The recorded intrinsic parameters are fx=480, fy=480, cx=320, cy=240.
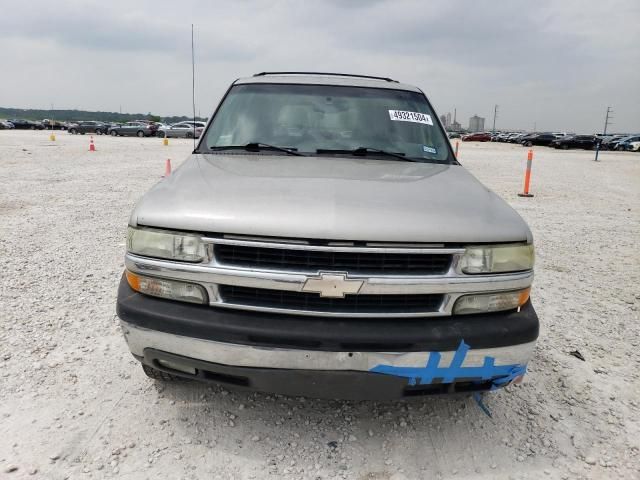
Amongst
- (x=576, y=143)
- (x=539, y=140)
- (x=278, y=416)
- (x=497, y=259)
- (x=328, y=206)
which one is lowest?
(x=278, y=416)

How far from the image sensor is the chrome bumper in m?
2.12

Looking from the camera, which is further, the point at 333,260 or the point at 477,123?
the point at 477,123

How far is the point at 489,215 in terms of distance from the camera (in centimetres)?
239

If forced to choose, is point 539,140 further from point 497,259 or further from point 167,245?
point 167,245

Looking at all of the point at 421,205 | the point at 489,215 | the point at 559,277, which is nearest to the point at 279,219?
the point at 421,205

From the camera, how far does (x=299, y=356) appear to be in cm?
212

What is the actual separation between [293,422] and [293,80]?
259 cm

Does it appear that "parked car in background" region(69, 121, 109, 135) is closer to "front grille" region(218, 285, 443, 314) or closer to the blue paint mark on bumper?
"front grille" region(218, 285, 443, 314)

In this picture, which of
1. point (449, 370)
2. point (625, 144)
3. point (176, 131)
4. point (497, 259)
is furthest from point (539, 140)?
point (449, 370)

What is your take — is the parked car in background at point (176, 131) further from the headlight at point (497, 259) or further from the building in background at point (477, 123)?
the building in background at point (477, 123)

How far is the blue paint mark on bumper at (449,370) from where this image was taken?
216 centimetres

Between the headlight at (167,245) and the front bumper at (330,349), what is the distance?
0.24 metres

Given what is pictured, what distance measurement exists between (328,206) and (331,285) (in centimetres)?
37

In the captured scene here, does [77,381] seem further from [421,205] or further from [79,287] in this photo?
[421,205]
